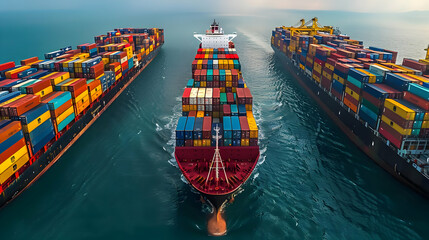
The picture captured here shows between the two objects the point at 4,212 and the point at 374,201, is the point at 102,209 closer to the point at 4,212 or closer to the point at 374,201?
the point at 4,212

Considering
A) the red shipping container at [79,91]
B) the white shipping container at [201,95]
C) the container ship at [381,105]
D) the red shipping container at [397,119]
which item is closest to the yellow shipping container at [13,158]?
the red shipping container at [79,91]

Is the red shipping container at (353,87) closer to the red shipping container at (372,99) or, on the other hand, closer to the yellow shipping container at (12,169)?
the red shipping container at (372,99)

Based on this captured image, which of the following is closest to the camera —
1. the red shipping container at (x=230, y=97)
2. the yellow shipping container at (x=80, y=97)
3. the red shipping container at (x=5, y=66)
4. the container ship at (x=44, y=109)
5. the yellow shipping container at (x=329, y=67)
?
the container ship at (x=44, y=109)

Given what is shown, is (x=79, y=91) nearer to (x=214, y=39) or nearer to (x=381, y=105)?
(x=381, y=105)

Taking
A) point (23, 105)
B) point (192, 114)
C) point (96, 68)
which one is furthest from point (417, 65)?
point (23, 105)

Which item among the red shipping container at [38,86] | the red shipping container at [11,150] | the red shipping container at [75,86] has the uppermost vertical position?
the red shipping container at [38,86]

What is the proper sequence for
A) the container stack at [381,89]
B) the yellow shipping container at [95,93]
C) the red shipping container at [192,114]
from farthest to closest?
the yellow shipping container at [95,93] < the red shipping container at [192,114] < the container stack at [381,89]

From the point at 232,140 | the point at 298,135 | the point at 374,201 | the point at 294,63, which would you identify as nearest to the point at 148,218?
the point at 232,140
